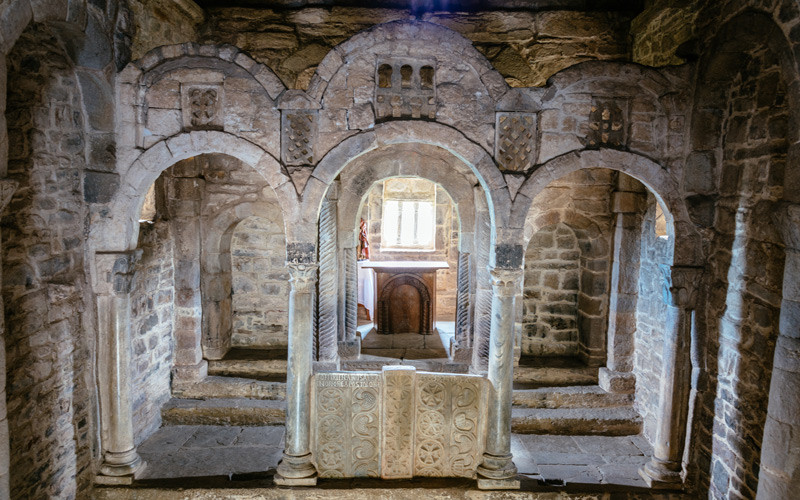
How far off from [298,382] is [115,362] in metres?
1.60

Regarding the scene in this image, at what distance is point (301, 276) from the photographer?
431 cm

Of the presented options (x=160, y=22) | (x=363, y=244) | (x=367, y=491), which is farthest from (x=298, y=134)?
(x=363, y=244)

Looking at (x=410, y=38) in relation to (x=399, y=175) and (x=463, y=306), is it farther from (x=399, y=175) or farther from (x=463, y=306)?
(x=463, y=306)

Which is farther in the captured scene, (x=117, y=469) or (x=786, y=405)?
(x=117, y=469)

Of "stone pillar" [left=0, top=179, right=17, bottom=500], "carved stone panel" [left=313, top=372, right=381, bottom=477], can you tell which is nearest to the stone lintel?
"carved stone panel" [left=313, top=372, right=381, bottom=477]

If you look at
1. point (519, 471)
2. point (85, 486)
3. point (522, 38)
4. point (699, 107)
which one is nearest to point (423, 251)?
point (522, 38)

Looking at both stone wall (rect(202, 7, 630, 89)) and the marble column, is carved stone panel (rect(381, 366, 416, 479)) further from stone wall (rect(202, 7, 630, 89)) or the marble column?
stone wall (rect(202, 7, 630, 89))

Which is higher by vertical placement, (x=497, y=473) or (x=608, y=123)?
(x=608, y=123)

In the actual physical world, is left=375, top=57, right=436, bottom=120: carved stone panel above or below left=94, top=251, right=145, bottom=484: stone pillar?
above

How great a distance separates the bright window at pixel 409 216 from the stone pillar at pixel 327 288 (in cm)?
361

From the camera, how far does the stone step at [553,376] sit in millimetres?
5996

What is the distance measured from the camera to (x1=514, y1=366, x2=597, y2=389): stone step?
6.00 meters

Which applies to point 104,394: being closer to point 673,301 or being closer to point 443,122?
point 443,122

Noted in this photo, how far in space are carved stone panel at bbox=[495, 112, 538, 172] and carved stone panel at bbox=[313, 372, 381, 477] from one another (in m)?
2.20
